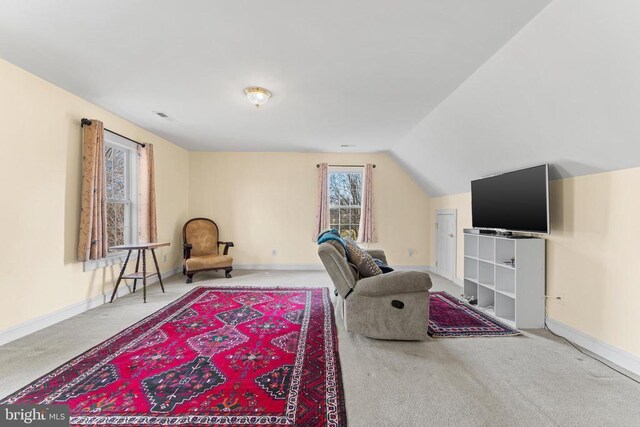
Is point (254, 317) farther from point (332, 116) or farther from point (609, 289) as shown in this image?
point (609, 289)

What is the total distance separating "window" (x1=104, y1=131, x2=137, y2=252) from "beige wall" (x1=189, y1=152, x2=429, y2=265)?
1533 millimetres

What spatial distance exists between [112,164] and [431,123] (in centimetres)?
446

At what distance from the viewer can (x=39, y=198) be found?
2785 mm

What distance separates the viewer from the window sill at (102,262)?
10.8 ft

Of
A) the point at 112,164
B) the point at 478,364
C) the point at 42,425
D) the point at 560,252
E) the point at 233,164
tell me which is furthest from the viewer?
the point at 233,164

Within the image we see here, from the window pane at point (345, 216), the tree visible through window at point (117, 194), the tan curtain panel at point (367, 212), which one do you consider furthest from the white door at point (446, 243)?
the tree visible through window at point (117, 194)

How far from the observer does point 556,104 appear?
2.20m

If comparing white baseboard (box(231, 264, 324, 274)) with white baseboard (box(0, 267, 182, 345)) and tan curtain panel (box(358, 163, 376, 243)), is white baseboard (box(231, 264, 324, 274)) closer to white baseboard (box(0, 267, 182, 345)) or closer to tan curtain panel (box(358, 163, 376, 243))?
tan curtain panel (box(358, 163, 376, 243))

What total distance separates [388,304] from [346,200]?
3.59 m

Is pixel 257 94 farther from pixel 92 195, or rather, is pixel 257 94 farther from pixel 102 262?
pixel 102 262

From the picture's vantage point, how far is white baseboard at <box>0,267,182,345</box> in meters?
2.51

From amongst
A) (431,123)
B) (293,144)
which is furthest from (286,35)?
(293,144)

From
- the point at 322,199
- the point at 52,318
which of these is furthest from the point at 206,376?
the point at 322,199

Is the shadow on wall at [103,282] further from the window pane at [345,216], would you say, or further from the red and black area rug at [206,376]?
the window pane at [345,216]
